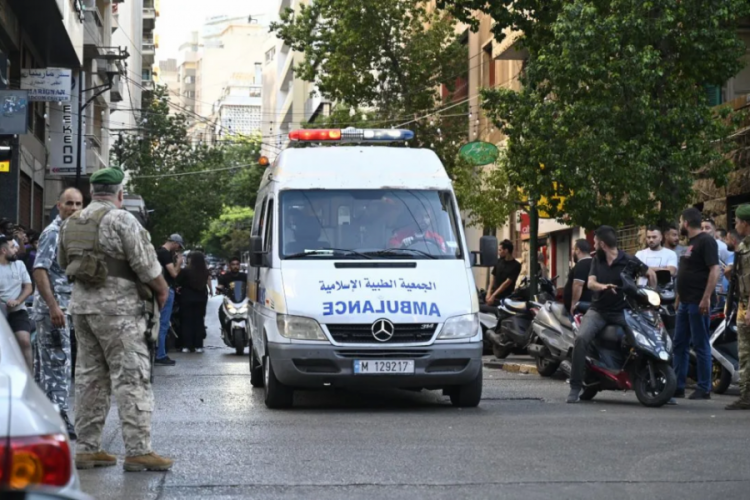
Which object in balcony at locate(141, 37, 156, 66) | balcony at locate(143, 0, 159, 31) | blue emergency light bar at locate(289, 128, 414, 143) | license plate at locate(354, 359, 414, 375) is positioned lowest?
license plate at locate(354, 359, 414, 375)

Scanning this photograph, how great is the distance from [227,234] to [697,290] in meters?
112

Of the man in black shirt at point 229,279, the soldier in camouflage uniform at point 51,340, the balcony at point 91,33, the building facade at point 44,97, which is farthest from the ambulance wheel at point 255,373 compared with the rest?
A: the balcony at point 91,33

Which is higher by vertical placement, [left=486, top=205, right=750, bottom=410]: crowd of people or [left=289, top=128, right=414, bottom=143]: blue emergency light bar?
[left=289, top=128, right=414, bottom=143]: blue emergency light bar

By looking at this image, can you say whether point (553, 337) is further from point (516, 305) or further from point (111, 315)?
point (111, 315)

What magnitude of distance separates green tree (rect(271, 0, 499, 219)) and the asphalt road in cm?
2632

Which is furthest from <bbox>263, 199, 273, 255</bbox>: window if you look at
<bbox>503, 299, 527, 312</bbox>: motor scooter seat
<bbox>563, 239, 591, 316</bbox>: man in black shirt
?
<bbox>503, 299, 527, 312</bbox>: motor scooter seat

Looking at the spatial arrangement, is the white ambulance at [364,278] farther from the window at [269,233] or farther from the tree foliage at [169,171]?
the tree foliage at [169,171]

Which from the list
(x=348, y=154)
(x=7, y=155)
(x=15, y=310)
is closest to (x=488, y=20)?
(x=7, y=155)

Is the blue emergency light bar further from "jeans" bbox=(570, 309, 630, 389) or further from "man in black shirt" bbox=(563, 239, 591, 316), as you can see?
"jeans" bbox=(570, 309, 630, 389)

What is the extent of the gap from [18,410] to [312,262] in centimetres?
925

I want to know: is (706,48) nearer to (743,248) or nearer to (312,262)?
(743,248)

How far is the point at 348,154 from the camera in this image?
44.7ft

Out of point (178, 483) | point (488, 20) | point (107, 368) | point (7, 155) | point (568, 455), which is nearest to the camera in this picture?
point (178, 483)

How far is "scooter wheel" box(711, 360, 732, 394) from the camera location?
1429 centimetres
